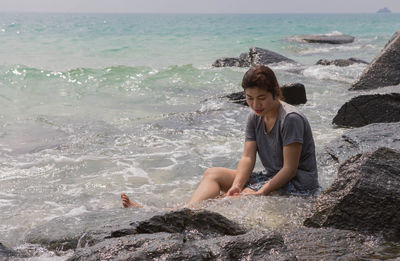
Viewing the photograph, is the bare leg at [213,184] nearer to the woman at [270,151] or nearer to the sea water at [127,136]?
the woman at [270,151]

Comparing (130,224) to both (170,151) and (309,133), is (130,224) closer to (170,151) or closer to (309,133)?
(309,133)

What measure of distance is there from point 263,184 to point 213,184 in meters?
0.44

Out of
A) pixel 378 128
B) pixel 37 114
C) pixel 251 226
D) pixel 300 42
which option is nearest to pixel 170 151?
pixel 378 128

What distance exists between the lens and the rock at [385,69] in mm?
9672

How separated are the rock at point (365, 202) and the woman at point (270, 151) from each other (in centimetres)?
59

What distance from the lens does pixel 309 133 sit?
4066 mm

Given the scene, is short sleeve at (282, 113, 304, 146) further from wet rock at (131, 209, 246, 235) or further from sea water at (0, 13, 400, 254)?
wet rock at (131, 209, 246, 235)

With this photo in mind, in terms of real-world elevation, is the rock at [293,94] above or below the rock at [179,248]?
below

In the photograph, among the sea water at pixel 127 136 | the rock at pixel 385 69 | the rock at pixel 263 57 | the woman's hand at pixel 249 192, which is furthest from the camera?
the rock at pixel 263 57

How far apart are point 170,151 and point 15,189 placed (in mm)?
2108

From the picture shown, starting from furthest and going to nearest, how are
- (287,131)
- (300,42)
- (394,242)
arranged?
(300,42) < (287,131) < (394,242)

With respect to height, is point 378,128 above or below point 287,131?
below

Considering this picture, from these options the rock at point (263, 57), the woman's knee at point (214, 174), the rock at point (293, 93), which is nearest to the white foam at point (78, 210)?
the woman's knee at point (214, 174)

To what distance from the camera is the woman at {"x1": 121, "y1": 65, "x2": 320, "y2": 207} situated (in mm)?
3879
